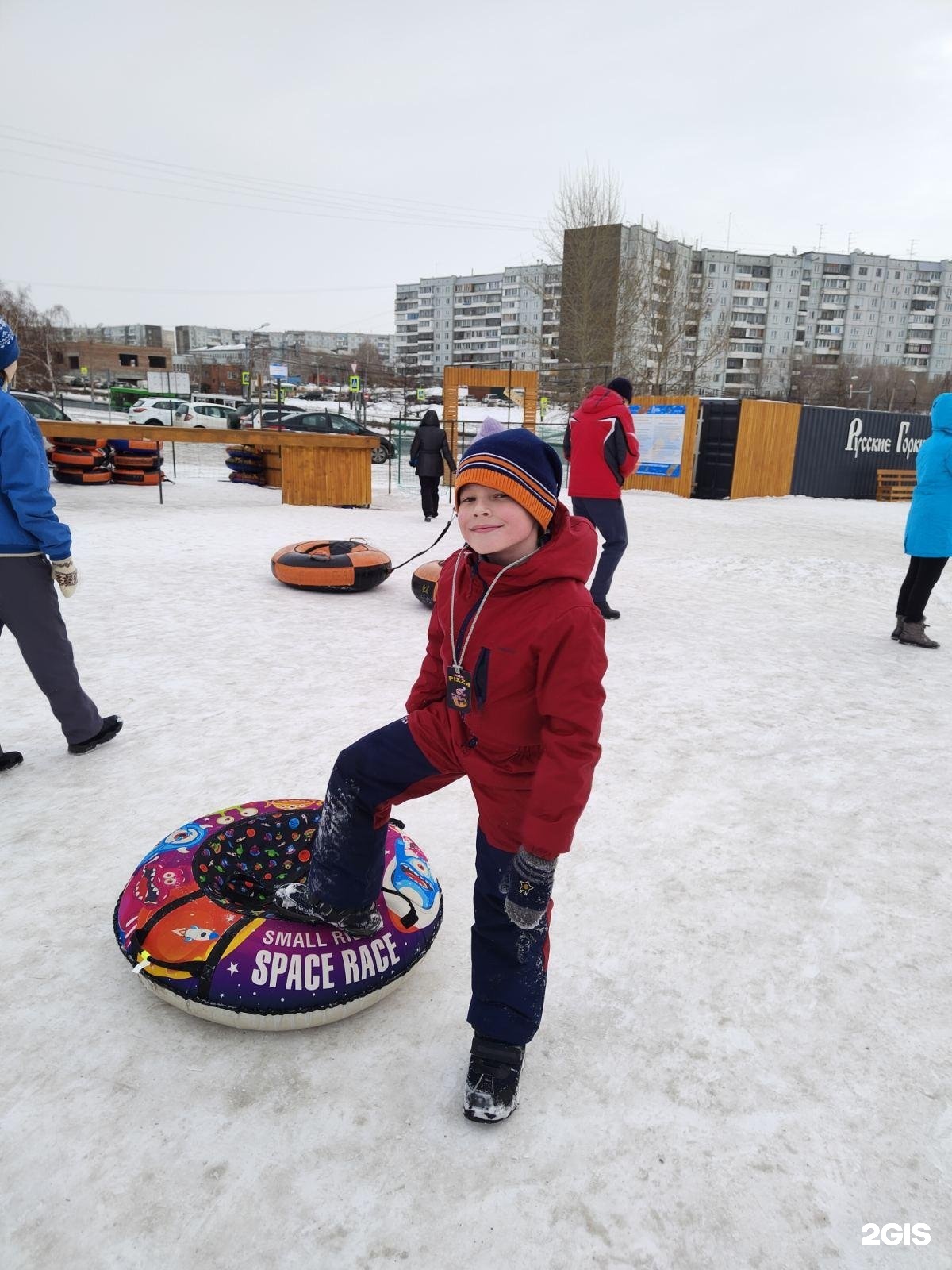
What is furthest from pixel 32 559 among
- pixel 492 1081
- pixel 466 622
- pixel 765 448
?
pixel 765 448

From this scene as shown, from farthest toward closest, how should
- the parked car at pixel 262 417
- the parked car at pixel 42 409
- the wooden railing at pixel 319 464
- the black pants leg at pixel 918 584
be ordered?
the parked car at pixel 262 417
the parked car at pixel 42 409
the wooden railing at pixel 319 464
the black pants leg at pixel 918 584

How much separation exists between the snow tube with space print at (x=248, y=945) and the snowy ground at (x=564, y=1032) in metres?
0.12

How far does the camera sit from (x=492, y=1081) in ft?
5.92

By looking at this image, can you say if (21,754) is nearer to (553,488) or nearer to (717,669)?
(553,488)

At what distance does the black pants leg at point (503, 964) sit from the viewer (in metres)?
1.83

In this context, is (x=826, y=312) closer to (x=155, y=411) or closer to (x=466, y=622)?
(x=155, y=411)

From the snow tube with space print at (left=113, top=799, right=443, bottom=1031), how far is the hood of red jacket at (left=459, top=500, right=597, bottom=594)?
3.51 feet

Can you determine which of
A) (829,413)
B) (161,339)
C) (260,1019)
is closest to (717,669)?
(260,1019)

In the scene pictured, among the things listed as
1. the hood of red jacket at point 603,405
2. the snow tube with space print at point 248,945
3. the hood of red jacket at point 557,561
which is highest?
the hood of red jacket at point 603,405

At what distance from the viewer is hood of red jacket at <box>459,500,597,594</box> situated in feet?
5.74

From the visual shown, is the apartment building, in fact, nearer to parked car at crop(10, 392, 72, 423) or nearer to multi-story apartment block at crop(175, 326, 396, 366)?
multi-story apartment block at crop(175, 326, 396, 366)

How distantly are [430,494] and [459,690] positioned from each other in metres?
10.6

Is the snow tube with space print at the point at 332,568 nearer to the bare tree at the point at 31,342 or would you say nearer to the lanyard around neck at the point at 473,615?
the lanyard around neck at the point at 473,615

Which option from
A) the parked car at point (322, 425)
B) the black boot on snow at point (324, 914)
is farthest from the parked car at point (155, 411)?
the black boot on snow at point (324, 914)
